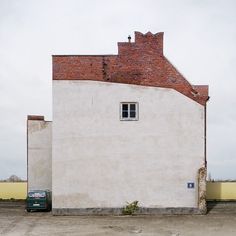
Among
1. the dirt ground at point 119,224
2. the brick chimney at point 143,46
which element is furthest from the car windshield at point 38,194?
the brick chimney at point 143,46

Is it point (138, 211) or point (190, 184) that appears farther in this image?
point (190, 184)

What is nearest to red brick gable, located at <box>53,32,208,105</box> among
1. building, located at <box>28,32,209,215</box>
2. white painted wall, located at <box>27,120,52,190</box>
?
building, located at <box>28,32,209,215</box>

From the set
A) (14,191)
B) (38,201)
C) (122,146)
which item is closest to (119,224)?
(122,146)

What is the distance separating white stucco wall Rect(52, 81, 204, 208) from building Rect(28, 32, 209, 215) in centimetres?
6

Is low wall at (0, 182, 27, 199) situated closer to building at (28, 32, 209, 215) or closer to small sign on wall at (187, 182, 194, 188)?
building at (28, 32, 209, 215)

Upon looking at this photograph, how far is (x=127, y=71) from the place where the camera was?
29203mm

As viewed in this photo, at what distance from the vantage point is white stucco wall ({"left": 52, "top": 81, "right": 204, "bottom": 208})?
2875 cm

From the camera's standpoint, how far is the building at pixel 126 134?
28.7 m

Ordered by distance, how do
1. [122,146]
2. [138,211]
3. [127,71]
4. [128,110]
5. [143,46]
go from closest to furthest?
[138,211]
[122,146]
[128,110]
[127,71]
[143,46]

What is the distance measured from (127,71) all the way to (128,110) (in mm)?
2211

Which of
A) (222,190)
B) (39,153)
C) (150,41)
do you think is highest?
(150,41)

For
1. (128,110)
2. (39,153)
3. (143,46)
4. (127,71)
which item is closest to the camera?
(128,110)

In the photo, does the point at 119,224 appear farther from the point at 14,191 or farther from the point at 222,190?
the point at 14,191

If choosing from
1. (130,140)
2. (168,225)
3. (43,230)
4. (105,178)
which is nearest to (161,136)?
(130,140)
